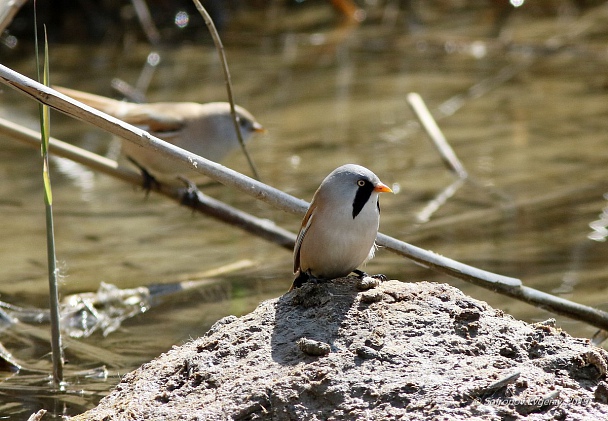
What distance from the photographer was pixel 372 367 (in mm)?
3248

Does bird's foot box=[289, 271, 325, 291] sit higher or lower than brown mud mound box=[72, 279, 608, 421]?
higher

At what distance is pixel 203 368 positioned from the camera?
3.43 meters

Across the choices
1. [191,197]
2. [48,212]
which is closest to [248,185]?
[48,212]

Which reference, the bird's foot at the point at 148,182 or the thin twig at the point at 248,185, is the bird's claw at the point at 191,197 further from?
the thin twig at the point at 248,185

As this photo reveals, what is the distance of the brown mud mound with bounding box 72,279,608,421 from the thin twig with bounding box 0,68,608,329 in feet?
1.77

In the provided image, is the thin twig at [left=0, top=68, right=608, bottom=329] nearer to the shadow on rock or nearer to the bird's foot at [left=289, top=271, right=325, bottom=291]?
the bird's foot at [left=289, top=271, right=325, bottom=291]

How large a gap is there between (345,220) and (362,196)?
0.40 ft

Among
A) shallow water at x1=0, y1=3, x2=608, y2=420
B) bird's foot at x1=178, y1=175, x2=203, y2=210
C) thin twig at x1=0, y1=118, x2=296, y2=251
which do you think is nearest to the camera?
thin twig at x1=0, y1=118, x2=296, y2=251

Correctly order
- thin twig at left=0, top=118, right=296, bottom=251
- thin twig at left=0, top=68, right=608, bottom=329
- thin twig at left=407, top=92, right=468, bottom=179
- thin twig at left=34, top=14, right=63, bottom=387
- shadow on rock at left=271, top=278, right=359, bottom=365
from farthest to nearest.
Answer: thin twig at left=407, top=92, right=468, bottom=179, thin twig at left=0, top=118, right=296, bottom=251, thin twig at left=34, top=14, right=63, bottom=387, thin twig at left=0, top=68, right=608, bottom=329, shadow on rock at left=271, top=278, right=359, bottom=365

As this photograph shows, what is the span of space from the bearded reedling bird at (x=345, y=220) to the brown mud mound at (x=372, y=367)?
0.14 meters

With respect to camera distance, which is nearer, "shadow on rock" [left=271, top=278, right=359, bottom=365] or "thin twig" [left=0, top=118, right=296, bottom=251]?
"shadow on rock" [left=271, top=278, right=359, bottom=365]

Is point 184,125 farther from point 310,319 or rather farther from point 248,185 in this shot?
point 310,319

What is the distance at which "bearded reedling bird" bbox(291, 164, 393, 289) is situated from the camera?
367cm

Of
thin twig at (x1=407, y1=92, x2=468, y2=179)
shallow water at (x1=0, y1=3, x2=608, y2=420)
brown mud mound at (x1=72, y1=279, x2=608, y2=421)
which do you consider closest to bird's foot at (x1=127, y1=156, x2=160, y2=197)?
shallow water at (x1=0, y1=3, x2=608, y2=420)
